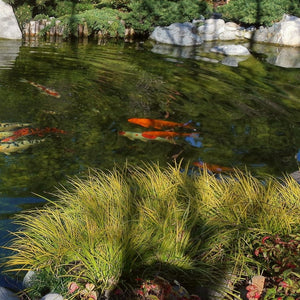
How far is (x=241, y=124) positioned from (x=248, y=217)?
381cm

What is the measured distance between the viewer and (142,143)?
5547 millimetres

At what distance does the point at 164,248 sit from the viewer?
2.61 m

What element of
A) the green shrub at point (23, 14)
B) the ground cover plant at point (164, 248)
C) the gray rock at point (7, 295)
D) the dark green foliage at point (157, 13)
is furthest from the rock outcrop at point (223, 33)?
the gray rock at point (7, 295)

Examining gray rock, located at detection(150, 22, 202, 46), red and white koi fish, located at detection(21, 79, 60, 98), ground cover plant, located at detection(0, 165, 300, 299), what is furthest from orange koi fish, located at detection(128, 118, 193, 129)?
gray rock, located at detection(150, 22, 202, 46)

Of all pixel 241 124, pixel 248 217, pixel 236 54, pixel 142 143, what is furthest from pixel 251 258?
pixel 236 54

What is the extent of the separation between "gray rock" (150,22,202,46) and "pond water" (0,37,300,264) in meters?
2.32

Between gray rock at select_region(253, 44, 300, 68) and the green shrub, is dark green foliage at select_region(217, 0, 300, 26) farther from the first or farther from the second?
the green shrub

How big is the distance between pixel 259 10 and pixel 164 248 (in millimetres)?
13372

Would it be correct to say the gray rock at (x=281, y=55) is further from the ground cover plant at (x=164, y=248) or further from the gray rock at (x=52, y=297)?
the gray rock at (x=52, y=297)

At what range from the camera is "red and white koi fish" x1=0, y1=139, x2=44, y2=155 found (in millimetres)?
5055

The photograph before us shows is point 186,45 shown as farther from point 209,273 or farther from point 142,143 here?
point 209,273

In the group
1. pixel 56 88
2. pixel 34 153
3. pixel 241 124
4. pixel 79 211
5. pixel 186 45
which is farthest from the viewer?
pixel 186 45

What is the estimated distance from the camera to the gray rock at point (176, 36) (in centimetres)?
1323

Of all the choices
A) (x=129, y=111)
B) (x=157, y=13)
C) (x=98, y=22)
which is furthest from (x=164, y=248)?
(x=157, y=13)
